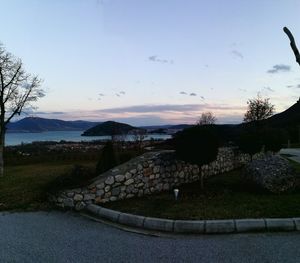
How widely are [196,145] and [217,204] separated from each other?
6.57 feet

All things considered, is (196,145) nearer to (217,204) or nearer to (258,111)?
(217,204)

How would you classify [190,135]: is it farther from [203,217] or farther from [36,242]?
[36,242]

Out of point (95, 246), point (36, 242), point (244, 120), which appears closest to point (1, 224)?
point (36, 242)

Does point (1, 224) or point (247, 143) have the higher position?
point (247, 143)

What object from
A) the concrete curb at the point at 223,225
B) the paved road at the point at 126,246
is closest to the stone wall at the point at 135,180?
the paved road at the point at 126,246

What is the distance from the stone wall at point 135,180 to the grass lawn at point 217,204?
33 centimetres

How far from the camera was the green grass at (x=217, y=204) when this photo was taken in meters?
7.03

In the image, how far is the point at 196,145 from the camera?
30.9 feet

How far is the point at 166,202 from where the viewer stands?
8.29 meters

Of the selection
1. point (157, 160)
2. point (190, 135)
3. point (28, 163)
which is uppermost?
point (190, 135)

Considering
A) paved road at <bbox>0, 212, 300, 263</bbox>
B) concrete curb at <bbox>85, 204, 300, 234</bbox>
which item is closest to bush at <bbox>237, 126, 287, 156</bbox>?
concrete curb at <bbox>85, 204, 300, 234</bbox>

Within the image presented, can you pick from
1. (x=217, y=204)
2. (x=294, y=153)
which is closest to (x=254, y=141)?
(x=217, y=204)

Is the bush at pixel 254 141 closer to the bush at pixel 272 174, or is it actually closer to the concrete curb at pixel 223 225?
the bush at pixel 272 174

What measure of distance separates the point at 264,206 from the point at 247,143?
7.77m
